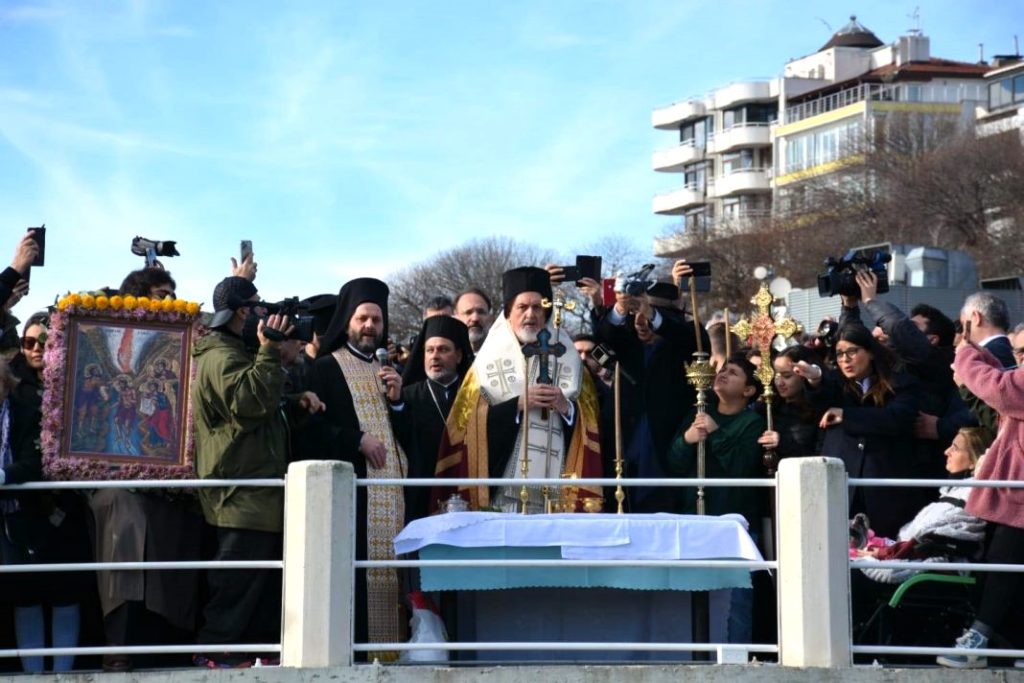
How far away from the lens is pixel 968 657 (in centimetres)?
799

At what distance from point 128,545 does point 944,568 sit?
3966 millimetres

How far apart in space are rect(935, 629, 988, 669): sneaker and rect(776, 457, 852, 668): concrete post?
602mm

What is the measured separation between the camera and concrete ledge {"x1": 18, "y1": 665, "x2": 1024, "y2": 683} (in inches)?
298

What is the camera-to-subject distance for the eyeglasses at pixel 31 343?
9109 mm

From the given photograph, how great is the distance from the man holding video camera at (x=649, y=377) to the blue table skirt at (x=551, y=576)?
61.5 inches

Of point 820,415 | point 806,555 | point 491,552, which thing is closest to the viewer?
point 806,555

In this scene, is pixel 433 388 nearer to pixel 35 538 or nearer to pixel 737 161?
pixel 35 538

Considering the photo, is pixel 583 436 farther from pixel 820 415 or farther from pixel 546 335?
pixel 820 415

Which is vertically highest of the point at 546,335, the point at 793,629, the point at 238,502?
the point at 546,335

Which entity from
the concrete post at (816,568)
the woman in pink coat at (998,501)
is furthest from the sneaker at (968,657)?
the concrete post at (816,568)

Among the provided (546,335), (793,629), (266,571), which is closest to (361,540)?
(266,571)

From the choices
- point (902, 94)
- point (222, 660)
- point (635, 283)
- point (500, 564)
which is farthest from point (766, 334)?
point (902, 94)

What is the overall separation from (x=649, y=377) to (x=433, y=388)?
1.34 metres

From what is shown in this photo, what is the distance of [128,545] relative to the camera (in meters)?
8.38
